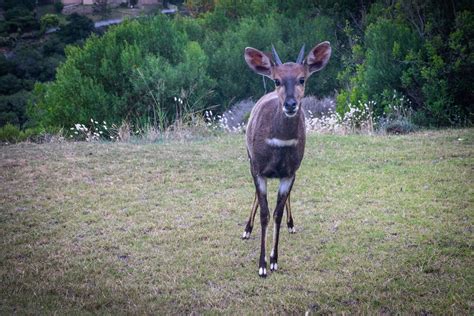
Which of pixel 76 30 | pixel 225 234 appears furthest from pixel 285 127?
pixel 76 30

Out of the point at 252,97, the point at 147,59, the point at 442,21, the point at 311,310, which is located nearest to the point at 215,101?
the point at 252,97

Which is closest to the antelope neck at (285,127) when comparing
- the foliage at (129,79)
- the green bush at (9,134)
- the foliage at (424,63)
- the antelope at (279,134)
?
the antelope at (279,134)

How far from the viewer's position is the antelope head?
5.32m

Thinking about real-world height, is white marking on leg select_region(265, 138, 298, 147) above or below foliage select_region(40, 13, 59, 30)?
below

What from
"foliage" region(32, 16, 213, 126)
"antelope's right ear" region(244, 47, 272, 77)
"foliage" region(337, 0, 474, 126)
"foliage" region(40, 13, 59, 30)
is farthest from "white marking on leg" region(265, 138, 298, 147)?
"foliage" region(40, 13, 59, 30)

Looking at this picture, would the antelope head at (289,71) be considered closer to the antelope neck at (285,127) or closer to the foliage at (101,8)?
the antelope neck at (285,127)

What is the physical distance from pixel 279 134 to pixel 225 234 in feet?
5.54

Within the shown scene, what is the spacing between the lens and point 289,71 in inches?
219

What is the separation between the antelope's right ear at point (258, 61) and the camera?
5.92 m

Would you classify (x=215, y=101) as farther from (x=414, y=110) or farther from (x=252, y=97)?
(x=414, y=110)

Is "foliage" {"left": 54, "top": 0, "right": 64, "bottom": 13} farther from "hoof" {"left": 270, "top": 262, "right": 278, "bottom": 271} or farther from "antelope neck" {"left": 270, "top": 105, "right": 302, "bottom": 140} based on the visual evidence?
"hoof" {"left": 270, "top": 262, "right": 278, "bottom": 271}

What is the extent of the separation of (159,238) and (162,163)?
12.2 feet

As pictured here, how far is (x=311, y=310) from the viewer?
4.69 metres

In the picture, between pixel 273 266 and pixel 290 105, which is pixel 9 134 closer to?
pixel 273 266
